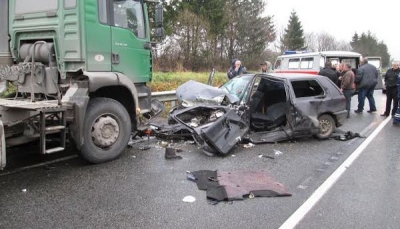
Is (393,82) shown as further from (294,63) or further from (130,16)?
(130,16)

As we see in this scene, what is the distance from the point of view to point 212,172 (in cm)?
526

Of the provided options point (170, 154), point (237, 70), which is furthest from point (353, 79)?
point (170, 154)

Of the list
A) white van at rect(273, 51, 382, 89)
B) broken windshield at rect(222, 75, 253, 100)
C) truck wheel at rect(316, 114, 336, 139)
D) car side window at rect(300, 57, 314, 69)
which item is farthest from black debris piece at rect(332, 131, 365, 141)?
car side window at rect(300, 57, 314, 69)

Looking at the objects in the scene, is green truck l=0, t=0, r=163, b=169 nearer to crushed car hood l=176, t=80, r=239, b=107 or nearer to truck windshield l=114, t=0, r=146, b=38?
truck windshield l=114, t=0, r=146, b=38

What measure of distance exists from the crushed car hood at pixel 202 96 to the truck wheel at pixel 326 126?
2.00 m

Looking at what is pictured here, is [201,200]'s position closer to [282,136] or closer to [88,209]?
[88,209]

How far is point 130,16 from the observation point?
6.11 metres

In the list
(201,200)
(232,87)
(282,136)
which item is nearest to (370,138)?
(282,136)

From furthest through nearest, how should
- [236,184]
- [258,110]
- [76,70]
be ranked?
[258,110], [76,70], [236,184]

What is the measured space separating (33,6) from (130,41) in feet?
5.32

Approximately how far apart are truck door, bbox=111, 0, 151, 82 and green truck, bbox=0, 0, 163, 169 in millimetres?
16

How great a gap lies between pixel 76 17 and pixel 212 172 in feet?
9.97

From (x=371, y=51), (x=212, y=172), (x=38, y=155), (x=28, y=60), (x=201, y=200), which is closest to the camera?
(x=201, y=200)

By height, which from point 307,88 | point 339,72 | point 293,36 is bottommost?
point 307,88
